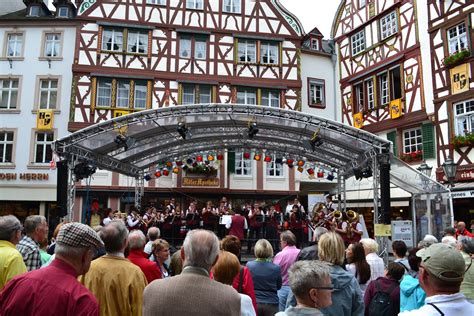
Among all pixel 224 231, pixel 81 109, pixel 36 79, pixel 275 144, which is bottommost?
pixel 224 231

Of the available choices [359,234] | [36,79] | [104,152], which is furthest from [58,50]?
[359,234]

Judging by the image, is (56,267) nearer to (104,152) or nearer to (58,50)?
(104,152)

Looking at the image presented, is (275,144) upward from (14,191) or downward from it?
upward

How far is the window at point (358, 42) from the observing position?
22.0 m

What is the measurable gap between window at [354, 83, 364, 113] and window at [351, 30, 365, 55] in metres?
1.85

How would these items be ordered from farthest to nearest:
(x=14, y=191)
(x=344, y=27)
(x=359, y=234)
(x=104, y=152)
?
(x=344, y=27)
(x=14, y=191)
(x=104, y=152)
(x=359, y=234)

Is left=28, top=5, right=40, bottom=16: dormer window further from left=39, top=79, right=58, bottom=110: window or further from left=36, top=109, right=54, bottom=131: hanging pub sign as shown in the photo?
left=36, top=109, right=54, bottom=131: hanging pub sign

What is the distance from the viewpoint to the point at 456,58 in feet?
53.1

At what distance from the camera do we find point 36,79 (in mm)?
21453

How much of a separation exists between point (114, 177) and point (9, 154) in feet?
17.5

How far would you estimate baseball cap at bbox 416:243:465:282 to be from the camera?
2.19 metres

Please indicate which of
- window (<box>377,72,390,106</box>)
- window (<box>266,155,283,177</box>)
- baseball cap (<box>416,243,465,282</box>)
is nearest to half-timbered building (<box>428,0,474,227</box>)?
window (<box>377,72,390,106</box>)

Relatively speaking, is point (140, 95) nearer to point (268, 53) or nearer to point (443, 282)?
point (268, 53)

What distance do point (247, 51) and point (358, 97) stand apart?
644cm
